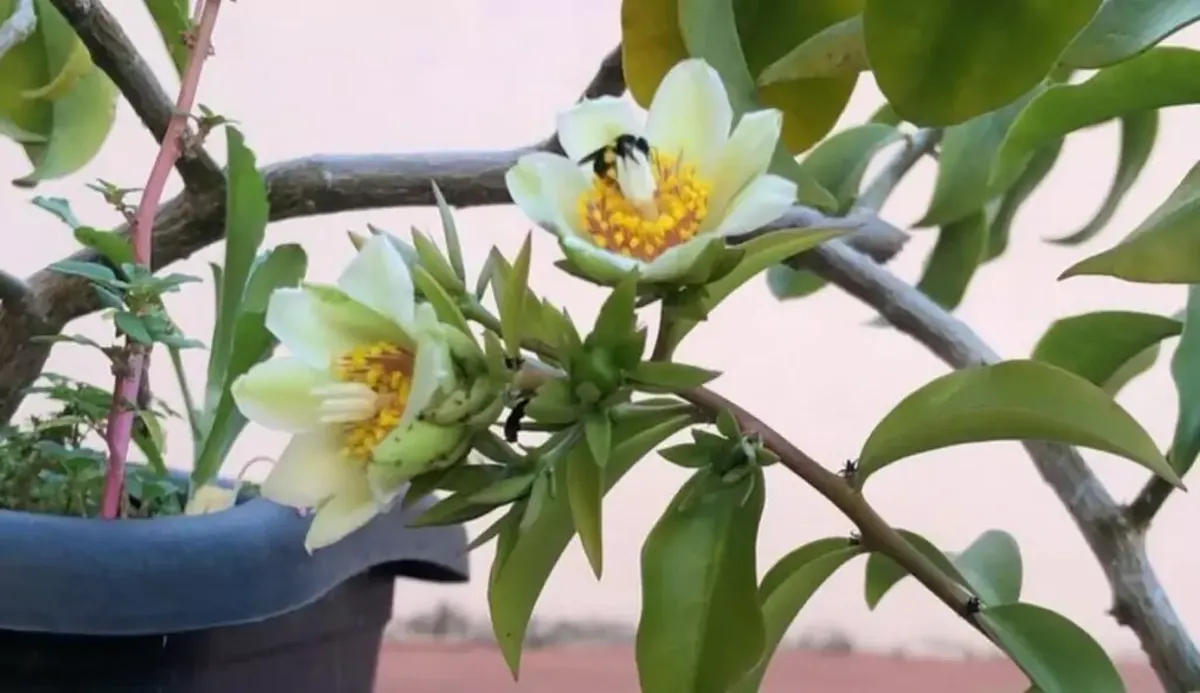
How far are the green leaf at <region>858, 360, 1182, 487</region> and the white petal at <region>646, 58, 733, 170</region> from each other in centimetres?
9

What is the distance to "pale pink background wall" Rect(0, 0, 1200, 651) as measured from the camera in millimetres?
806

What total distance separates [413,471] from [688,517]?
0.09m

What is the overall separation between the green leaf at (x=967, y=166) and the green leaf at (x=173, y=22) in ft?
1.04

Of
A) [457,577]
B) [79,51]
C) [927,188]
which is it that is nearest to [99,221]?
[79,51]

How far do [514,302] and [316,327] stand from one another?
0.05 meters

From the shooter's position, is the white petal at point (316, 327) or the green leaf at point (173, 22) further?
the green leaf at point (173, 22)

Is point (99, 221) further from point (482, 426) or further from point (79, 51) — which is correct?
point (482, 426)

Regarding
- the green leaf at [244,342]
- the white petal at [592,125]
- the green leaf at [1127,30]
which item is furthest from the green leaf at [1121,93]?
the green leaf at [244,342]

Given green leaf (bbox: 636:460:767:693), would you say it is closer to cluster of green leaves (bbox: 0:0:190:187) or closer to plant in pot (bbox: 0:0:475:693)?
plant in pot (bbox: 0:0:475:693)

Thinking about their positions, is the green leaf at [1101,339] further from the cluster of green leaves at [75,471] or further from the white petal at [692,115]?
the cluster of green leaves at [75,471]

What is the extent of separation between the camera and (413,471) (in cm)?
26

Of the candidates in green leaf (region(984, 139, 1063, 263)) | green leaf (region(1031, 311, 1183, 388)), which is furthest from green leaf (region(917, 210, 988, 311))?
green leaf (region(1031, 311, 1183, 388))

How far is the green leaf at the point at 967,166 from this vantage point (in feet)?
1.62

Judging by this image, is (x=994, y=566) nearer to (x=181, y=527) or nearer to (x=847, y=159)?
(x=847, y=159)
